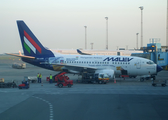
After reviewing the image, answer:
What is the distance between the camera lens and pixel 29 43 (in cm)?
3362

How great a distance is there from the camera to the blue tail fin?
3312 centimetres

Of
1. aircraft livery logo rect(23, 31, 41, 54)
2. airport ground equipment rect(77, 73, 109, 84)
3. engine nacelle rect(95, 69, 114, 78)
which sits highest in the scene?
aircraft livery logo rect(23, 31, 41, 54)

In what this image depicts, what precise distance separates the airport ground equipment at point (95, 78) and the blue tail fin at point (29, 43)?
751cm

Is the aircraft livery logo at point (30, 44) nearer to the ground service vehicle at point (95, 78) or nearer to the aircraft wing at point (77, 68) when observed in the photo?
the aircraft wing at point (77, 68)

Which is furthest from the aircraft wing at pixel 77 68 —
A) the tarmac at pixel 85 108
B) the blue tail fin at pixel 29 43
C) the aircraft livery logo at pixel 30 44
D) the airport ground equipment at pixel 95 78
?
the tarmac at pixel 85 108

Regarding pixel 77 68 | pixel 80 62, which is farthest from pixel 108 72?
pixel 80 62

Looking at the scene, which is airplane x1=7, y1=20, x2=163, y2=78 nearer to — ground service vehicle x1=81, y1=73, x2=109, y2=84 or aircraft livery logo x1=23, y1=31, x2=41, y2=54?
aircraft livery logo x1=23, y1=31, x2=41, y2=54

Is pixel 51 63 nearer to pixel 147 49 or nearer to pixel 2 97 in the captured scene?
pixel 2 97

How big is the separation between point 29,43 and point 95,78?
41.0 ft

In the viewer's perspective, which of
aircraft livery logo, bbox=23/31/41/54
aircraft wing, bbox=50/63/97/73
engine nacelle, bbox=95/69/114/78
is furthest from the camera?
aircraft livery logo, bbox=23/31/41/54

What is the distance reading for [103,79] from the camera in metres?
29.6

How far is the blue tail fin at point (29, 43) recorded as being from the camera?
3312 cm

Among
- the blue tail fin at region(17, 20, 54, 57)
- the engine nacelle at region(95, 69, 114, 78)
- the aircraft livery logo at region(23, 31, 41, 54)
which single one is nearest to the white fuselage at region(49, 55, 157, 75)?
the engine nacelle at region(95, 69, 114, 78)

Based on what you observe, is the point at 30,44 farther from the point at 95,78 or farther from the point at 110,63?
the point at 110,63
